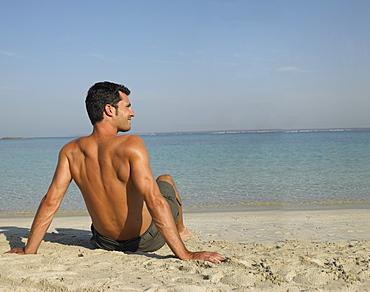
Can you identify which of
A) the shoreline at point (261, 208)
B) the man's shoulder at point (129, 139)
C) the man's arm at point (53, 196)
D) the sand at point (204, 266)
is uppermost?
the man's shoulder at point (129, 139)

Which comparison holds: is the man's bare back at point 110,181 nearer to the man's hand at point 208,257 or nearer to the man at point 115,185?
the man at point 115,185

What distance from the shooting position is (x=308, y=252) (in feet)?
10.6

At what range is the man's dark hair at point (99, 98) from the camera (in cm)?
300

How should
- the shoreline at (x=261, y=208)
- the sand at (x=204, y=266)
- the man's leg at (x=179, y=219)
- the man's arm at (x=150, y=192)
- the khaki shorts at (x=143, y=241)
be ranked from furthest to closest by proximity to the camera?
the shoreline at (x=261, y=208)
the man's leg at (x=179, y=219)
the khaki shorts at (x=143, y=241)
the man's arm at (x=150, y=192)
the sand at (x=204, y=266)

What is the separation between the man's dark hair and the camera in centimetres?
300

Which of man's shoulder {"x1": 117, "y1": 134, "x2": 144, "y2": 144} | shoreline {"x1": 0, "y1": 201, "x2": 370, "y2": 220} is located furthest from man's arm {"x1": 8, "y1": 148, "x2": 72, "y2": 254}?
shoreline {"x1": 0, "y1": 201, "x2": 370, "y2": 220}

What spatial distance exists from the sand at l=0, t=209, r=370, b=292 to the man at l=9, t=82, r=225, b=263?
0.15 metres

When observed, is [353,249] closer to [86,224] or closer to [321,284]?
[321,284]

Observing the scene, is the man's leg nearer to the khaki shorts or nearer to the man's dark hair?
the khaki shorts

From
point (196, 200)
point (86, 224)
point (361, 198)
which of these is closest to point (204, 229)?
point (86, 224)

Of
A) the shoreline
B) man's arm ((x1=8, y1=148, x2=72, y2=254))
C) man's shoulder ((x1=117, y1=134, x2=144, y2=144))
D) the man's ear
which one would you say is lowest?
the shoreline

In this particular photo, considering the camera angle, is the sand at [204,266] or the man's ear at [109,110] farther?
the man's ear at [109,110]

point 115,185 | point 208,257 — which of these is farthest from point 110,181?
point 208,257

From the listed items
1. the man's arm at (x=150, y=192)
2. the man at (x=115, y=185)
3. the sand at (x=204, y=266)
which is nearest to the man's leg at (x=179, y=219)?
the sand at (x=204, y=266)
